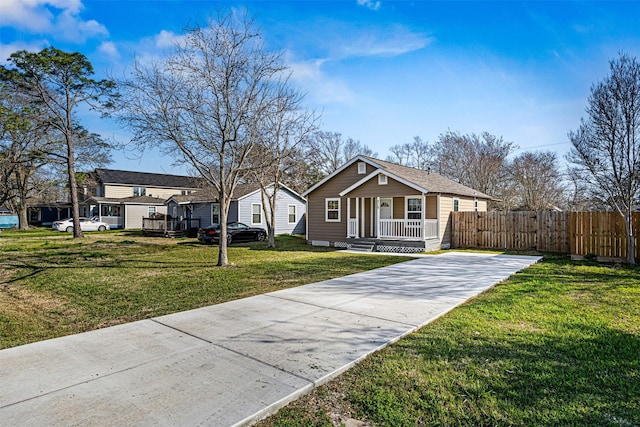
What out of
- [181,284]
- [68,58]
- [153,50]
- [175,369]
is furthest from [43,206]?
[175,369]

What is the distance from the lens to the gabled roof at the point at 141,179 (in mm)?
38844

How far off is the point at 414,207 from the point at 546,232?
560 cm

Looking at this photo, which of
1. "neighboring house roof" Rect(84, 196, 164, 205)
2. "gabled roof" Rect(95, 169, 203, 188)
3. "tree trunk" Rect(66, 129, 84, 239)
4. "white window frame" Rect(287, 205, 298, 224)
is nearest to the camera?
"tree trunk" Rect(66, 129, 84, 239)

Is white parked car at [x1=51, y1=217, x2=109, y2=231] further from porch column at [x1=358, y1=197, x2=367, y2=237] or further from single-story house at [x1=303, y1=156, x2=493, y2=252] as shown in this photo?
porch column at [x1=358, y1=197, x2=367, y2=237]

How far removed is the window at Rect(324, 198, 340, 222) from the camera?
750 inches

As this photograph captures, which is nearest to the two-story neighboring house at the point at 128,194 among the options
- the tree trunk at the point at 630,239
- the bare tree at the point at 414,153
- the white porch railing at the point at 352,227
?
the white porch railing at the point at 352,227

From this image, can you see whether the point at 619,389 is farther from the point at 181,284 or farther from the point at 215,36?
the point at 215,36

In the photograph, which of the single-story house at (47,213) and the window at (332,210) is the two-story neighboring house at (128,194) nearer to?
the single-story house at (47,213)

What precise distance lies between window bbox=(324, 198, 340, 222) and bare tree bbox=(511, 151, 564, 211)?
59.5 feet

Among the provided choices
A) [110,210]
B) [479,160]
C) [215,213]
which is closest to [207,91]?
[215,213]

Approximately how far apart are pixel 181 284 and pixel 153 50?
7.50 m

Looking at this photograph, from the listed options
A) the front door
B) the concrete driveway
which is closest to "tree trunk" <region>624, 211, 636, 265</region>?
the concrete driveway

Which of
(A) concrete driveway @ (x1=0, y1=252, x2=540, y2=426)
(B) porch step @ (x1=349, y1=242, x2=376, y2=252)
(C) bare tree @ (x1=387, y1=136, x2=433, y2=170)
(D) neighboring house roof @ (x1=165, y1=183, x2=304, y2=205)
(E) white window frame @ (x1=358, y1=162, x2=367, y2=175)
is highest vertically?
(C) bare tree @ (x1=387, y1=136, x2=433, y2=170)

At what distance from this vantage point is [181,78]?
37.1ft
